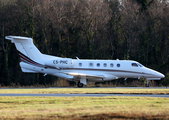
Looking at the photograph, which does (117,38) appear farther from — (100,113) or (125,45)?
(100,113)

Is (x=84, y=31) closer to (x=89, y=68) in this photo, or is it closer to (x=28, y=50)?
(x=89, y=68)

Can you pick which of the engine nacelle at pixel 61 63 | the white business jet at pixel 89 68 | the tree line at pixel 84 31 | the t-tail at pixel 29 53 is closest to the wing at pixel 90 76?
the white business jet at pixel 89 68

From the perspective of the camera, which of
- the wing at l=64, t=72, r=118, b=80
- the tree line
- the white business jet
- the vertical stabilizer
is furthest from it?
the tree line

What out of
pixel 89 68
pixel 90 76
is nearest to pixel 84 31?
pixel 89 68

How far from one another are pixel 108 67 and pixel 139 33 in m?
16.6

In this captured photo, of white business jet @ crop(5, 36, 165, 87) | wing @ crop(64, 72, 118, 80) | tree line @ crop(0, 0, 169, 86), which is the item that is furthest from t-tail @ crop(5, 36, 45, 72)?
tree line @ crop(0, 0, 169, 86)

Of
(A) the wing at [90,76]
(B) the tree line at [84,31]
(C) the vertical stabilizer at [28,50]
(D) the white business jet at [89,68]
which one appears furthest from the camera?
(B) the tree line at [84,31]

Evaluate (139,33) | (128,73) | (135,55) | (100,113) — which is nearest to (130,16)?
(139,33)

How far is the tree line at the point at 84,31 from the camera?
4528cm

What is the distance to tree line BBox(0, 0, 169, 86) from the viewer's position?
45281 millimetres

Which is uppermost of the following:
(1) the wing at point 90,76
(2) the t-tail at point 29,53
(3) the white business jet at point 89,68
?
(2) the t-tail at point 29,53

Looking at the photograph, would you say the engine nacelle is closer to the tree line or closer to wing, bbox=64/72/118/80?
wing, bbox=64/72/118/80

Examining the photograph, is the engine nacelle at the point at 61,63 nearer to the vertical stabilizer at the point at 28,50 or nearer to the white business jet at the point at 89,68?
the white business jet at the point at 89,68

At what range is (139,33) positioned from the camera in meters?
46.7
